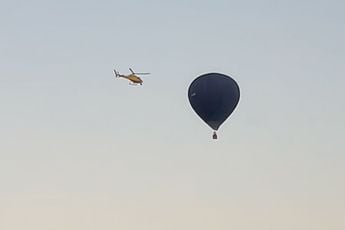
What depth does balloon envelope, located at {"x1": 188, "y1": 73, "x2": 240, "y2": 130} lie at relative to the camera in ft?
458

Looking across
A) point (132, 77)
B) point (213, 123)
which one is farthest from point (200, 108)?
point (132, 77)

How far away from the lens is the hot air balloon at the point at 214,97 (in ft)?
458

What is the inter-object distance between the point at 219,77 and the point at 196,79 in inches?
110

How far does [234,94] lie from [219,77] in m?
2.42

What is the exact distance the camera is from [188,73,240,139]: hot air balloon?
140 meters

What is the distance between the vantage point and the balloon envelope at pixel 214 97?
458ft

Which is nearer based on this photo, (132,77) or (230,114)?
(230,114)

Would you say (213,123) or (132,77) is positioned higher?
(132,77)

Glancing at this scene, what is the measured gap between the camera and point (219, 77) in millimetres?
141125

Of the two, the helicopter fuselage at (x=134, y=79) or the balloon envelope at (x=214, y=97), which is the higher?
the helicopter fuselage at (x=134, y=79)

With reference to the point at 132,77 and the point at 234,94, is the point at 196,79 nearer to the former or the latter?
the point at 234,94

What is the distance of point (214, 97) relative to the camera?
139500mm

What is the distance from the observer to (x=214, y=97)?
140 meters

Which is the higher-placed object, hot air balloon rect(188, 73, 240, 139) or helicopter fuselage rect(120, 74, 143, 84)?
helicopter fuselage rect(120, 74, 143, 84)
